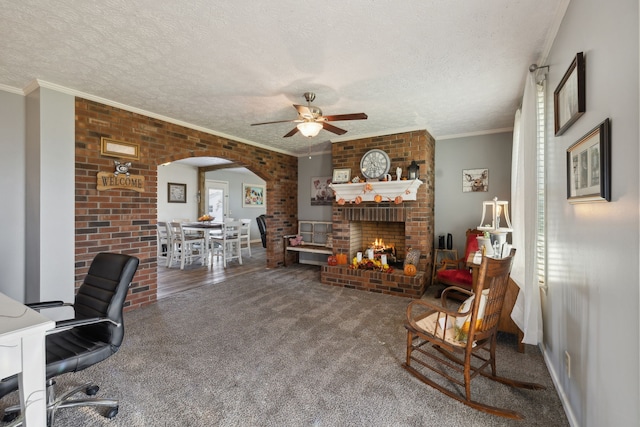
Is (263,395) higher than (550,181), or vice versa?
(550,181)

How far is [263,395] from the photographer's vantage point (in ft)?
6.23

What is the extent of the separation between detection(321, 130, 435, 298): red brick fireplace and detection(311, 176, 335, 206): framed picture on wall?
0.91m

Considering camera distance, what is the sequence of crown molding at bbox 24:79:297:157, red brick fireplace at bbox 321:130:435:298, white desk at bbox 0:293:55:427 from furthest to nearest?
red brick fireplace at bbox 321:130:435:298 → crown molding at bbox 24:79:297:157 → white desk at bbox 0:293:55:427

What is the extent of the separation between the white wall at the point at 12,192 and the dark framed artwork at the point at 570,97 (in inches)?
185

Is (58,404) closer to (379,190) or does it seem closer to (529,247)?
(529,247)

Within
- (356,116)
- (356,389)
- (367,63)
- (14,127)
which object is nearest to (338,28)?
(367,63)

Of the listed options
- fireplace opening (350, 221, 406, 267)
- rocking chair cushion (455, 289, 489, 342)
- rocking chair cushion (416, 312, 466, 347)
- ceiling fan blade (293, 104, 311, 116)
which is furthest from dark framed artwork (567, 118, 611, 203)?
fireplace opening (350, 221, 406, 267)

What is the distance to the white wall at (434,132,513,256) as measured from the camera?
4395mm

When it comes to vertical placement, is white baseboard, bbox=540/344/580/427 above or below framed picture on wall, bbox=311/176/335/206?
below

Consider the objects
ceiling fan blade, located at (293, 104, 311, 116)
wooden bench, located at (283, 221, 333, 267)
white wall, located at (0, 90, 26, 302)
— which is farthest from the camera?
wooden bench, located at (283, 221, 333, 267)

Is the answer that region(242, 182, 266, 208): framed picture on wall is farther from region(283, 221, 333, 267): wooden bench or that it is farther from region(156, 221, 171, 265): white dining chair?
region(283, 221, 333, 267): wooden bench

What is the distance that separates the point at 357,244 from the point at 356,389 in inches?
129

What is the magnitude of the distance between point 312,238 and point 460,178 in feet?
A: 9.89

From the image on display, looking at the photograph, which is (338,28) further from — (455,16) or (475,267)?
(475,267)
